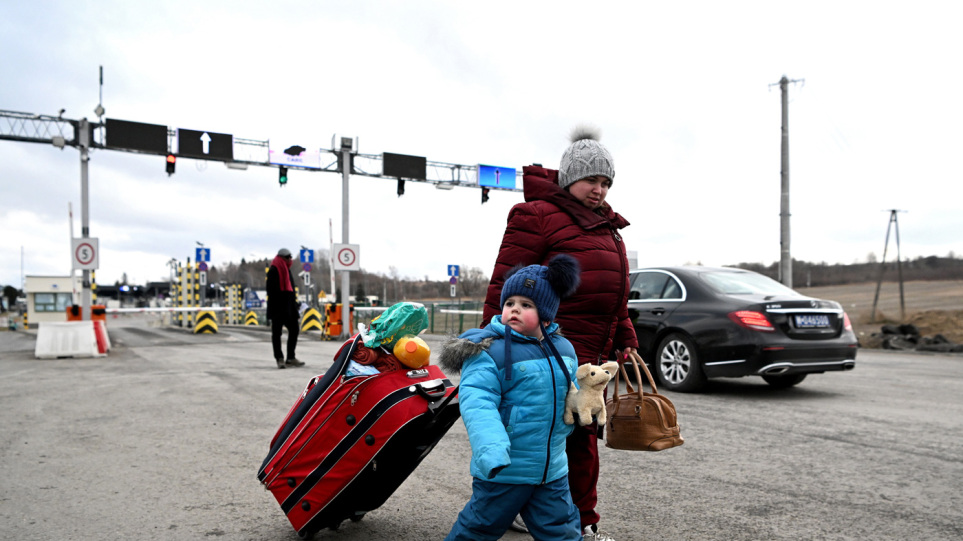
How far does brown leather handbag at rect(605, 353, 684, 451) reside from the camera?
9.20ft

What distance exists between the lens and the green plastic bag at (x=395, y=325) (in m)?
2.82

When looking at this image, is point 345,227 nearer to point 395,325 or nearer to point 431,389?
point 395,325

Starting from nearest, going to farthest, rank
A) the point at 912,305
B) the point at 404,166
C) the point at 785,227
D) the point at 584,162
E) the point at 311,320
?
1. the point at 584,162
2. the point at 404,166
3. the point at 785,227
4. the point at 311,320
5. the point at 912,305

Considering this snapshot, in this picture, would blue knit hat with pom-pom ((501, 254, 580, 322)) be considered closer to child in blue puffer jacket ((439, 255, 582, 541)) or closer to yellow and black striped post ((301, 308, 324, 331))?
child in blue puffer jacket ((439, 255, 582, 541))

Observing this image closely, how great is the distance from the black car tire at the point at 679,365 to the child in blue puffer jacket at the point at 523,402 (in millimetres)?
5360

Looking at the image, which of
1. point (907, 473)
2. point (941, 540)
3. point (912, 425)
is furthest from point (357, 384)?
point (912, 425)

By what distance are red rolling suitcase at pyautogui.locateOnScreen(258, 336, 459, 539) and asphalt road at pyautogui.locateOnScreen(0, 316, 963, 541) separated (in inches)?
16.0

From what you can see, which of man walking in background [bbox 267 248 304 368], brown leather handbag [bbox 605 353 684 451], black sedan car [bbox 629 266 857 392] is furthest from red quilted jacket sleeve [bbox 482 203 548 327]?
man walking in background [bbox 267 248 304 368]

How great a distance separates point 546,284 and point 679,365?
5670 mm

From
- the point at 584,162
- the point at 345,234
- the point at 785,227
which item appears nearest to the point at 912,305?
the point at 785,227

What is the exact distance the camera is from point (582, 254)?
277 cm

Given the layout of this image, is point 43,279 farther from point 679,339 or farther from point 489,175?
point 679,339

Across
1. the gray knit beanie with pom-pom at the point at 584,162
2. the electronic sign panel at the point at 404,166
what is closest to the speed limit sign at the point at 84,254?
the electronic sign panel at the point at 404,166

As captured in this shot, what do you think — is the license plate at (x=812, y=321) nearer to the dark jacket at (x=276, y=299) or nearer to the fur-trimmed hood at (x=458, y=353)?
the fur-trimmed hood at (x=458, y=353)
